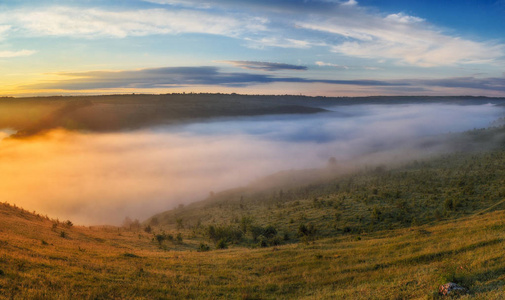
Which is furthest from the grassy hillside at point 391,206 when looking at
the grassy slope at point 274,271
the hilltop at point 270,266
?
the grassy slope at point 274,271

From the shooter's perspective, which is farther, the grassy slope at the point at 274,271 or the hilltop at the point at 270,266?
the hilltop at the point at 270,266

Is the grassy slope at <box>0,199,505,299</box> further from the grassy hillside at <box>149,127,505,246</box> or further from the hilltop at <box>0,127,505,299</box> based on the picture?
the grassy hillside at <box>149,127,505,246</box>

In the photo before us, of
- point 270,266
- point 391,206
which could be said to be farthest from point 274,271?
point 391,206

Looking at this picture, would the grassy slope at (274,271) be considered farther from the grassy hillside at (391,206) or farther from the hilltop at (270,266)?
the grassy hillside at (391,206)

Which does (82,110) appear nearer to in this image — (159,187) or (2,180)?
(2,180)

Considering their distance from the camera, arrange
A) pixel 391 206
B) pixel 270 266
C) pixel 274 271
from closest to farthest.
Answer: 1. pixel 274 271
2. pixel 270 266
3. pixel 391 206

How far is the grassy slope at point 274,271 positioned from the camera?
38.1ft

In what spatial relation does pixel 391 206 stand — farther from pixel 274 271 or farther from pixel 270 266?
pixel 274 271

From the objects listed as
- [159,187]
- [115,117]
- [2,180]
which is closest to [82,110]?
[115,117]

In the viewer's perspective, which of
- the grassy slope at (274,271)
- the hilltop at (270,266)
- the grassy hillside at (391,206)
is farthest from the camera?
the grassy hillside at (391,206)

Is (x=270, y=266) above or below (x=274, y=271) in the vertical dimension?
below

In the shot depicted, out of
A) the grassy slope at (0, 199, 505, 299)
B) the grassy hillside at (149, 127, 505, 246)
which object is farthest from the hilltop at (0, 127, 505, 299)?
the grassy hillside at (149, 127, 505, 246)

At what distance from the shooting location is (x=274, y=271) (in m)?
17.3

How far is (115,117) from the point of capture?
7746 inches
